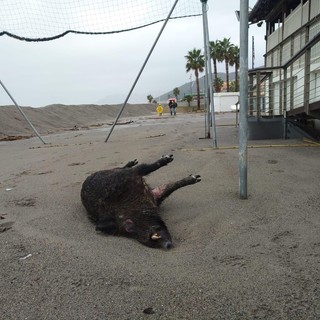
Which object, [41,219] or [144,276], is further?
[41,219]

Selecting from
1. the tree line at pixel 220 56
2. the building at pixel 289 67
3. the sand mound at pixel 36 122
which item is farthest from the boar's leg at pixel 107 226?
the tree line at pixel 220 56

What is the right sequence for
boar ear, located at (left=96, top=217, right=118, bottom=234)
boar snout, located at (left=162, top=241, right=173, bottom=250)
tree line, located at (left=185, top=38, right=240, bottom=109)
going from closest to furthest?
boar snout, located at (left=162, top=241, right=173, bottom=250) → boar ear, located at (left=96, top=217, right=118, bottom=234) → tree line, located at (left=185, top=38, right=240, bottom=109)

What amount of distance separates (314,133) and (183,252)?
23.2 ft

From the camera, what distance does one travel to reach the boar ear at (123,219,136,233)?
341 centimetres

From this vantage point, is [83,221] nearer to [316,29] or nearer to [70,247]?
[70,247]

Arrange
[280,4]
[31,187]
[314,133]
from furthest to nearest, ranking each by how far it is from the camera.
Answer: [280,4] → [314,133] → [31,187]

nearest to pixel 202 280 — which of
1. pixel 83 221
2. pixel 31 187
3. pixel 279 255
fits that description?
pixel 279 255

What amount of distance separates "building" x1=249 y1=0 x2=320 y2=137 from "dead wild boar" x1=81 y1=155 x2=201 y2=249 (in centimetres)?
440

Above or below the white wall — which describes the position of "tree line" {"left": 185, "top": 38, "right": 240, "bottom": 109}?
above

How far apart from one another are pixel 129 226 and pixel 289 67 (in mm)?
10159

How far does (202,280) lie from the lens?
8.09ft

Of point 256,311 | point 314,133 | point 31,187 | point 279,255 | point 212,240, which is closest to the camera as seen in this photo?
point 256,311

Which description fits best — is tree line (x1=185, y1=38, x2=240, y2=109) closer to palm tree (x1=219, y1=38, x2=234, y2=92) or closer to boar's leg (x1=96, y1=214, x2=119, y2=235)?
palm tree (x1=219, y1=38, x2=234, y2=92)

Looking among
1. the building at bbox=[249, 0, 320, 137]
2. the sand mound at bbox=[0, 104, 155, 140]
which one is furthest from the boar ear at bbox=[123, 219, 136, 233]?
the sand mound at bbox=[0, 104, 155, 140]
